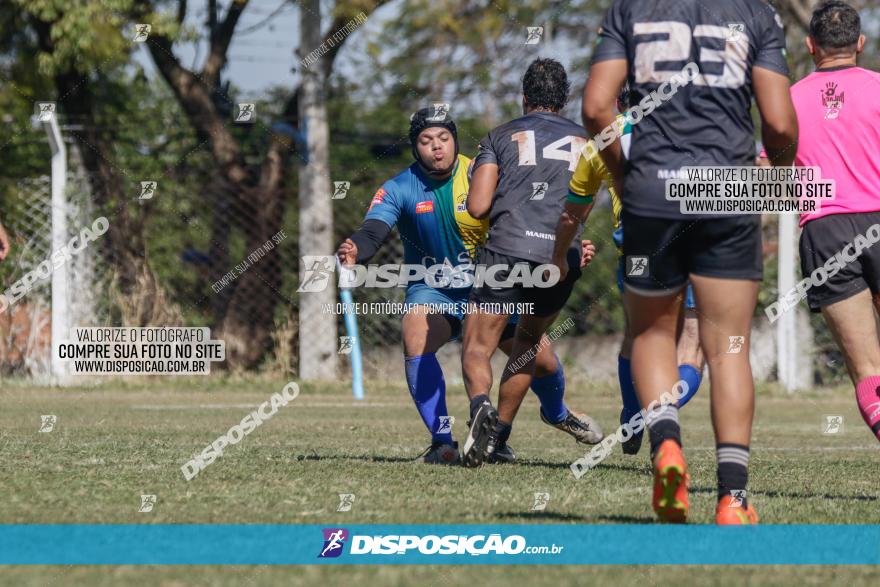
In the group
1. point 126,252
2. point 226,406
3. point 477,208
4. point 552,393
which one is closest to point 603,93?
point 477,208

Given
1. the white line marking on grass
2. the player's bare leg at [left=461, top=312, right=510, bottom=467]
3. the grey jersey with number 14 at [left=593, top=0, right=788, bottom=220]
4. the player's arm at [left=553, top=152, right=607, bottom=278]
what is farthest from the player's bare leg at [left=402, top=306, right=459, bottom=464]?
the white line marking on grass

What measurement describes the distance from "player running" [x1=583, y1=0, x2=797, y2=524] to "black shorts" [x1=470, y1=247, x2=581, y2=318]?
2160 mm

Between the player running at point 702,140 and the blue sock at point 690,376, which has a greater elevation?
the player running at point 702,140

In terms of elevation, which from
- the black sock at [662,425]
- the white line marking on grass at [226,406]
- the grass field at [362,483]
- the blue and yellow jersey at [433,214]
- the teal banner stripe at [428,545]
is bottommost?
the white line marking on grass at [226,406]

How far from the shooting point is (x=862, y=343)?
6137 millimetres

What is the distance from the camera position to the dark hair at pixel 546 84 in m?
7.02

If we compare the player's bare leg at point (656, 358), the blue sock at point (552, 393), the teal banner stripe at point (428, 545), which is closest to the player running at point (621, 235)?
the player's bare leg at point (656, 358)

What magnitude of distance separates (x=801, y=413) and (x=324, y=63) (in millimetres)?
7718

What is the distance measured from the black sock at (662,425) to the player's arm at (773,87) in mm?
1015

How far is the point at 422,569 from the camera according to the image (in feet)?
12.4

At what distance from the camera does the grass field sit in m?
3.70

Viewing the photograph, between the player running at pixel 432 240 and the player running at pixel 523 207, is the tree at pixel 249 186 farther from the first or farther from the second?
the player running at pixel 523 207

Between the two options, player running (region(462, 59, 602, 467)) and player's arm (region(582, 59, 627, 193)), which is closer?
player's arm (region(582, 59, 627, 193))

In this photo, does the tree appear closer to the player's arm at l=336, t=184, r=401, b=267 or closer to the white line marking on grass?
the white line marking on grass
